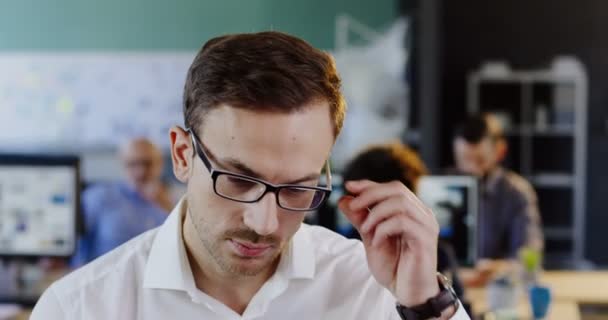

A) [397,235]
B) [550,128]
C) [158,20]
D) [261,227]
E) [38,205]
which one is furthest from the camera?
[550,128]

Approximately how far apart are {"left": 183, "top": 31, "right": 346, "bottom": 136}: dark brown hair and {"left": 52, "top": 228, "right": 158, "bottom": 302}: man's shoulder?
0.89 ft

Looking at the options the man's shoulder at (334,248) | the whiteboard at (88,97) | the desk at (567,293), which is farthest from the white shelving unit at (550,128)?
the man's shoulder at (334,248)

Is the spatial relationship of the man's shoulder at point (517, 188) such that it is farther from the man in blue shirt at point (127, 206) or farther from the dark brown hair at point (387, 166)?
the man in blue shirt at point (127, 206)

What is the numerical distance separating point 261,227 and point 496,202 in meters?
3.06

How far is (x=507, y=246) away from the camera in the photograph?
13.5ft

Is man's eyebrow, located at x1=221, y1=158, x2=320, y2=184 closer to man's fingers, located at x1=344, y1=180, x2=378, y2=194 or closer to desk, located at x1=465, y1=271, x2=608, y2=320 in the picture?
man's fingers, located at x1=344, y1=180, x2=378, y2=194

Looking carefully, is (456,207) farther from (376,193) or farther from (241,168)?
(241,168)

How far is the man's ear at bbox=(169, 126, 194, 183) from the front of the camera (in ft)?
4.25

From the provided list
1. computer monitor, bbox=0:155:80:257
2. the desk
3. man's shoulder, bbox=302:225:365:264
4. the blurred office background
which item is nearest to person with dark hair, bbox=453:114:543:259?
the desk

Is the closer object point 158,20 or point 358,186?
point 358,186

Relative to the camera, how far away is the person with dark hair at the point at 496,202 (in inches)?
157

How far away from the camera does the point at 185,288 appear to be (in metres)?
1.32

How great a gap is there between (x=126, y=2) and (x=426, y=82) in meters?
2.83

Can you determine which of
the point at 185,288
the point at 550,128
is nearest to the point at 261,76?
the point at 185,288
